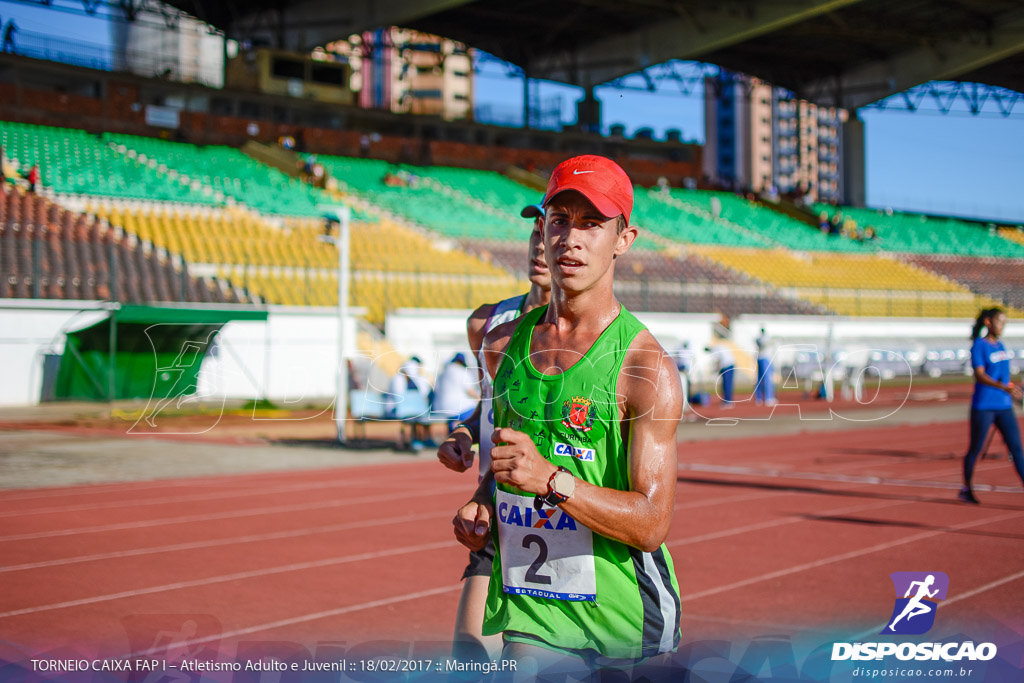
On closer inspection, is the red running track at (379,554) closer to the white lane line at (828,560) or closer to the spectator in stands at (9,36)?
the white lane line at (828,560)

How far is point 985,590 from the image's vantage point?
253 inches

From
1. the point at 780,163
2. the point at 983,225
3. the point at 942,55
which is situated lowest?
the point at 983,225

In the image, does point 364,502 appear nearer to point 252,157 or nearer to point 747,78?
point 252,157

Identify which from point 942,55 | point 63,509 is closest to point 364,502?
point 63,509

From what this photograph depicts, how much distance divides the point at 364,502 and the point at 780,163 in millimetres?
125287

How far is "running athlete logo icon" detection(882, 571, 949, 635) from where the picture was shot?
18.0 ft

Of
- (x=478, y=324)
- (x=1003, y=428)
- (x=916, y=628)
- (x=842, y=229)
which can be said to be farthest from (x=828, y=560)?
(x=842, y=229)

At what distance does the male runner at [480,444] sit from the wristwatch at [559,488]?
0.55m

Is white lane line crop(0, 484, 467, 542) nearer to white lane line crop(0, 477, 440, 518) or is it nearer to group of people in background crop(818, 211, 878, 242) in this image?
white lane line crop(0, 477, 440, 518)

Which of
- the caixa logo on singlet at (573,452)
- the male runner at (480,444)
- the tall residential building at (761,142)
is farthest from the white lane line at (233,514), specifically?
the tall residential building at (761,142)

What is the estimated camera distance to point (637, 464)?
224 cm

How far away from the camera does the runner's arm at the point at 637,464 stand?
82.6 inches

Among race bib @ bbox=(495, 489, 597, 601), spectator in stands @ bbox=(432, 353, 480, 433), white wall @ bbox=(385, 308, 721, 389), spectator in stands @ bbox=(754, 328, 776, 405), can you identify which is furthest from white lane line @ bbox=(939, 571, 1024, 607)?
white wall @ bbox=(385, 308, 721, 389)

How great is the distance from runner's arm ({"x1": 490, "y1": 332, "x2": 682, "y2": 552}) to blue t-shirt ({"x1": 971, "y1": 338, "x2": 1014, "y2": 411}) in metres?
8.03
